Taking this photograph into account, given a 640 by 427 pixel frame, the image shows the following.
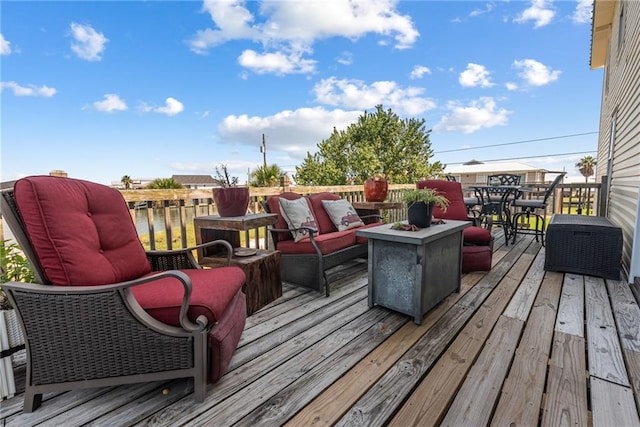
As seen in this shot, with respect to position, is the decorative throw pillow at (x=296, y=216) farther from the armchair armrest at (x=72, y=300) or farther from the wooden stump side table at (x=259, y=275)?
the armchair armrest at (x=72, y=300)

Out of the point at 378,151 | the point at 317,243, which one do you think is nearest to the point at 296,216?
the point at 317,243

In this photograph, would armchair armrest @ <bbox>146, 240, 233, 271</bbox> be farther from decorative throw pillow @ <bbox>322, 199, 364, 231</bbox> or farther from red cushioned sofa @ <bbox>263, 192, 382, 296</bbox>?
decorative throw pillow @ <bbox>322, 199, 364, 231</bbox>

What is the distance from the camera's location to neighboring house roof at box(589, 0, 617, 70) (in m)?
5.65

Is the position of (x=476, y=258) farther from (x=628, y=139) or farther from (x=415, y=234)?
(x=628, y=139)

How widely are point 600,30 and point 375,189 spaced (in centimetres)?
736

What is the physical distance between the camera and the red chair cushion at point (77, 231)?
4.16ft

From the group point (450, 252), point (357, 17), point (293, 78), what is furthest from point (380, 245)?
point (293, 78)

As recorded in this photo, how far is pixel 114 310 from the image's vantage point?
1.21 meters

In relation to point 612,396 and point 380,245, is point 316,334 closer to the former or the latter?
point 380,245

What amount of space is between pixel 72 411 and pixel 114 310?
0.53 m

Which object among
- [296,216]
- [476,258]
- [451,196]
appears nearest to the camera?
[296,216]

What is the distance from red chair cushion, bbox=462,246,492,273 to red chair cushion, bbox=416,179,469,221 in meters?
0.46

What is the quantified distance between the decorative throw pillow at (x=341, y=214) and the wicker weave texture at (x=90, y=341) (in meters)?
2.17

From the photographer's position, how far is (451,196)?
3.56m
